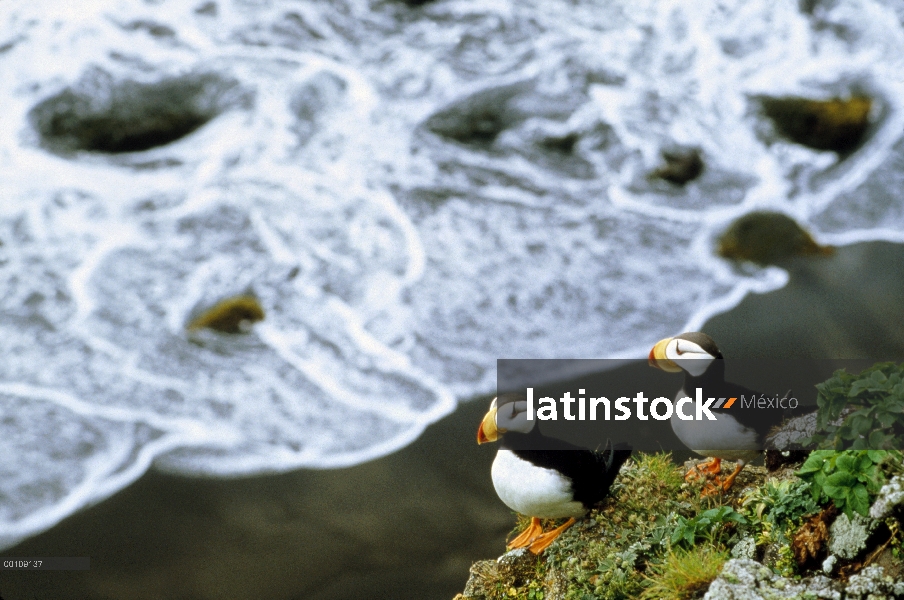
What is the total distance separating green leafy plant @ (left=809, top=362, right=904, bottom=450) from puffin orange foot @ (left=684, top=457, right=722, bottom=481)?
27cm

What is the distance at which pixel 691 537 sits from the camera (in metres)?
1.32

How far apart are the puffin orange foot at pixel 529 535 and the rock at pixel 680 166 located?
41.4 inches

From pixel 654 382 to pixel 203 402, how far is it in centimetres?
109

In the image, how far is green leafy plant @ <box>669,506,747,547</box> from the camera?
133 centimetres

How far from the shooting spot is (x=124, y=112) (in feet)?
6.92

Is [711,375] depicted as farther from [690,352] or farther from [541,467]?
[541,467]

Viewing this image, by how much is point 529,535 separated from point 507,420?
0.92 feet

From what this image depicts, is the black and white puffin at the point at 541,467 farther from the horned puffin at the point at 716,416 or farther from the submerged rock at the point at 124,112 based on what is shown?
the submerged rock at the point at 124,112

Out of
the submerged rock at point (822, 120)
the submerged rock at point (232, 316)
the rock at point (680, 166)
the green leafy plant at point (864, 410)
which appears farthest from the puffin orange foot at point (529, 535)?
the submerged rock at point (822, 120)

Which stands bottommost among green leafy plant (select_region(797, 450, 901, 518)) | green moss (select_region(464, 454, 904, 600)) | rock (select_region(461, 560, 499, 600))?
rock (select_region(461, 560, 499, 600))

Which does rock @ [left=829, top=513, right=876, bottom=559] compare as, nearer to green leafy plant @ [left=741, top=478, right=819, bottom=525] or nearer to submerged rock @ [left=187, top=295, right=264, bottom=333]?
green leafy plant @ [left=741, top=478, right=819, bottom=525]

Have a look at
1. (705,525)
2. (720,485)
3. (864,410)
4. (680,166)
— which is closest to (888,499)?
(864,410)

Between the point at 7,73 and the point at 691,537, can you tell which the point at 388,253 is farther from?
the point at 7,73

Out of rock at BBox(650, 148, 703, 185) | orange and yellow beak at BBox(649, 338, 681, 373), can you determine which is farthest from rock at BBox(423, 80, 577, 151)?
orange and yellow beak at BBox(649, 338, 681, 373)
